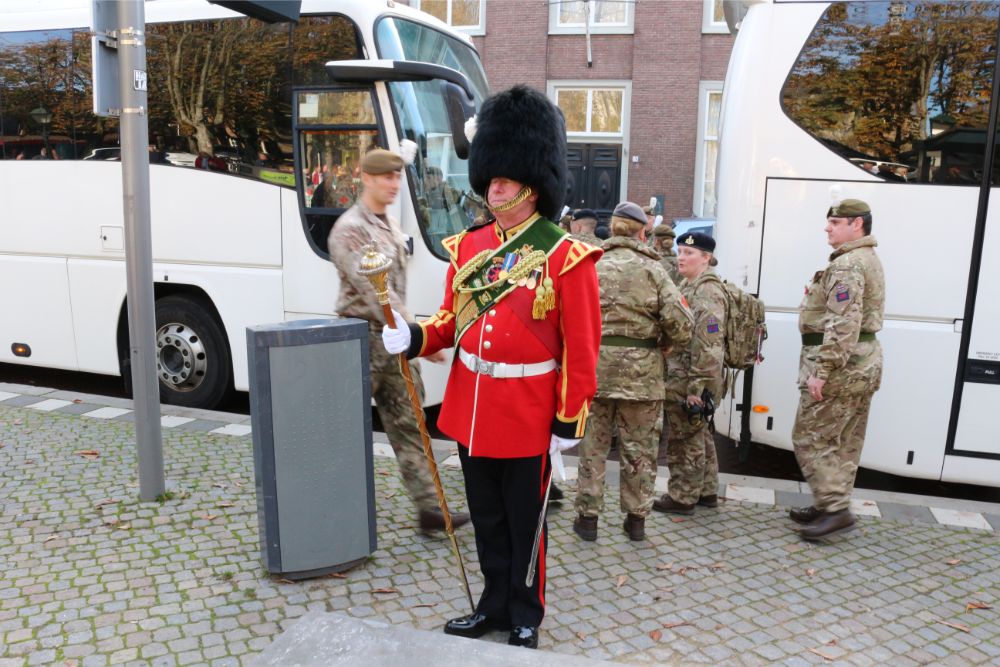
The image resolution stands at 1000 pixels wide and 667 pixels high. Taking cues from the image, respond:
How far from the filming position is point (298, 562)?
3.82m

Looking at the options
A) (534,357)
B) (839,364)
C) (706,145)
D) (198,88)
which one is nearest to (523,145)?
(534,357)

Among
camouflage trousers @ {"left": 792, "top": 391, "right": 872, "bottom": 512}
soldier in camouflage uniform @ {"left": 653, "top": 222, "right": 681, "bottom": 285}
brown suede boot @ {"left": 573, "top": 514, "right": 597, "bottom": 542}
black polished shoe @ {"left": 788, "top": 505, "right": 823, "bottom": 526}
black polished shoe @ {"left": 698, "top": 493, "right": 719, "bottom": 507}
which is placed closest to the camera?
brown suede boot @ {"left": 573, "top": 514, "right": 597, "bottom": 542}

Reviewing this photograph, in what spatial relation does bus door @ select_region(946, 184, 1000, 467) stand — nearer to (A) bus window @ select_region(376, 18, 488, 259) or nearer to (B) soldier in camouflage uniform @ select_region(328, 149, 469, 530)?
(B) soldier in camouflage uniform @ select_region(328, 149, 469, 530)

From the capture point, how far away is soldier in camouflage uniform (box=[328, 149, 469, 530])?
13.7 ft

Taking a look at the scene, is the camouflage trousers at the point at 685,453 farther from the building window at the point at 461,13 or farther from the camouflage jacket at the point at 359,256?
the building window at the point at 461,13

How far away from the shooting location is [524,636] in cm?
333

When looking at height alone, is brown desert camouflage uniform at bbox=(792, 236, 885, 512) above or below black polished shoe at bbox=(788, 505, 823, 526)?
above

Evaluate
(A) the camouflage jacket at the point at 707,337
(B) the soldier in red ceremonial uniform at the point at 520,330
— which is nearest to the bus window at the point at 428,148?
(A) the camouflage jacket at the point at 707,337

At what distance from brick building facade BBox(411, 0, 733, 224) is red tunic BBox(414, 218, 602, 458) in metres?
17.2

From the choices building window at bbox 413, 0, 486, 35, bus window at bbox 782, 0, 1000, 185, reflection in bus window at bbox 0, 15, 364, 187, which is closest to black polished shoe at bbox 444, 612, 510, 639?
bus window at bbox 782, 0, 1000, 185

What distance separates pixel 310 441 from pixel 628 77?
17.9 meters

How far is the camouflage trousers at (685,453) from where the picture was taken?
188 inches

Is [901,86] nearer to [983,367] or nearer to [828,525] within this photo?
[983,367]

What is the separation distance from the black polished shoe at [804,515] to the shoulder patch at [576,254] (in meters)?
2.38
